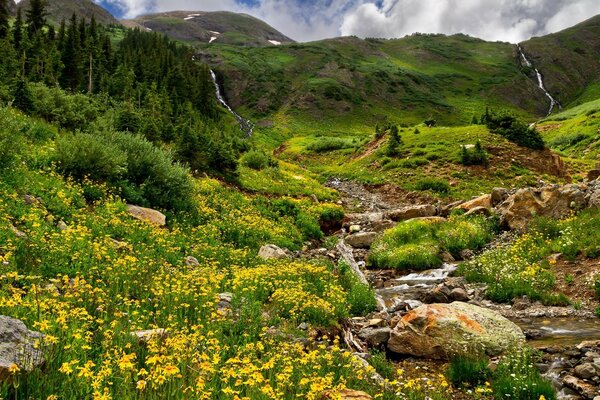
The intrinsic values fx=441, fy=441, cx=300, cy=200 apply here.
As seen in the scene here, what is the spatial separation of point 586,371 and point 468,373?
6.42 ft

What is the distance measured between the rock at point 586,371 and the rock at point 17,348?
836 centimetres

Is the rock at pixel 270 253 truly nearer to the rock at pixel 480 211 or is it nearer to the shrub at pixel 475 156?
the rock at pixel 480 211

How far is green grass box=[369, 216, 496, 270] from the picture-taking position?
17.6 meters

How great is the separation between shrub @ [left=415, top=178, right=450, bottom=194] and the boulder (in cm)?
1246

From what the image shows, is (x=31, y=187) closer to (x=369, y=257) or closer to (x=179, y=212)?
(x=179, y=212)

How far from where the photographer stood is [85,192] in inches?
537

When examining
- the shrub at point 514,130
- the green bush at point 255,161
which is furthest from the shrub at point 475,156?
the green bush at point 255,161

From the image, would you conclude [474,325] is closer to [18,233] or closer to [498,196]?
[18,233]

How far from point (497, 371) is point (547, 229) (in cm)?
1068

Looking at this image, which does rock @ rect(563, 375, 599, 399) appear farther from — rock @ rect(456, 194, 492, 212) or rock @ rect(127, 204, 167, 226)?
rock @ rect(456, 194, 492, 212)

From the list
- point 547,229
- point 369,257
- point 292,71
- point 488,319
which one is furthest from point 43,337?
point 292,71

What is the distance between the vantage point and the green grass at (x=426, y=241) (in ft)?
57.8

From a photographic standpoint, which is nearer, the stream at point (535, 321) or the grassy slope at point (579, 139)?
the stream at point (535, 321)

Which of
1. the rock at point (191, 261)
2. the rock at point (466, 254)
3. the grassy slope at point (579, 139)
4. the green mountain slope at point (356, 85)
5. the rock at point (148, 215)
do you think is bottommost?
the rock at point (191, 261)
